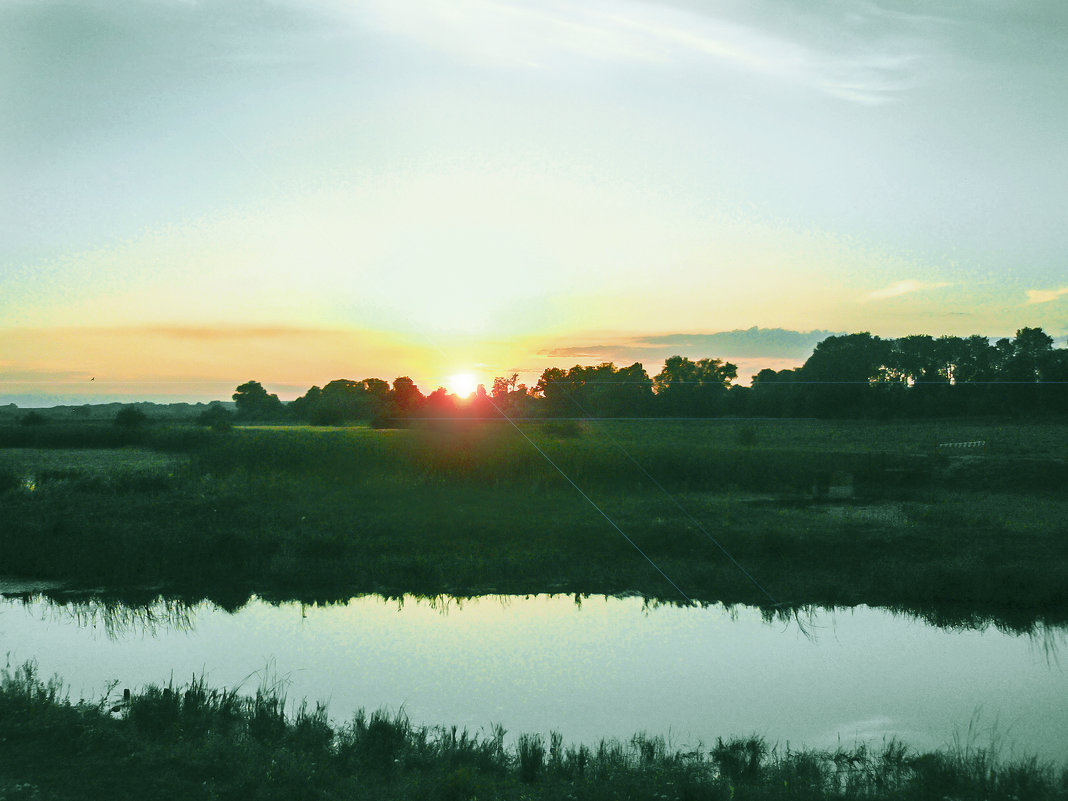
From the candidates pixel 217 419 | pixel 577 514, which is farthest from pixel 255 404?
pixel 577 514

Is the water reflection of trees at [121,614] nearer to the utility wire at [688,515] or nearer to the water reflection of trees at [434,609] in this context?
the water reflection of trees at [434,609]

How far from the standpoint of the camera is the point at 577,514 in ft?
81.1

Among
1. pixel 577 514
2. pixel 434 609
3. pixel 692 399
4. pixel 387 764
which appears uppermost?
pixel 692 399

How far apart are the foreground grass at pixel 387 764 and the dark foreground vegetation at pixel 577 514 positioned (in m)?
7.92

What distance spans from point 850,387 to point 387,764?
24.7 metres

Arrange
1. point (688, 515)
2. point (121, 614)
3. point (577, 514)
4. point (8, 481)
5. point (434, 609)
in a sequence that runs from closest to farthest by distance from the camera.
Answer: point (121, 614) < point (434, 609) < point (688, 515) < point (577, 514) < point (8, 481)

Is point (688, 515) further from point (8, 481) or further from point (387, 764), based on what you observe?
point (8, 481)

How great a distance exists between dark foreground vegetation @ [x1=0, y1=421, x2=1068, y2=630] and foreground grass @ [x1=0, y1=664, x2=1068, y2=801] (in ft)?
26.0

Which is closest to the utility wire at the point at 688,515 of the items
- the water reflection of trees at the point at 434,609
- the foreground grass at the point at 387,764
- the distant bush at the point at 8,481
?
the water reflection of trees at the point at 434,609

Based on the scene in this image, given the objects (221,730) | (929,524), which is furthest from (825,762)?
(929,524)

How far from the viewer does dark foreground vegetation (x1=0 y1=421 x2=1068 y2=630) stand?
17.9 metres

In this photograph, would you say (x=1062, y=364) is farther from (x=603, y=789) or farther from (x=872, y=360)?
(x=603, y=789)

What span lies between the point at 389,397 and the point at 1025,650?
35049 mm

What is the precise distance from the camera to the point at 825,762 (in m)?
8.74
